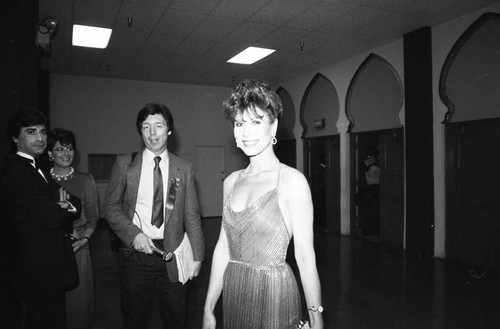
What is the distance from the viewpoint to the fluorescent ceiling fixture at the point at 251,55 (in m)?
7.23

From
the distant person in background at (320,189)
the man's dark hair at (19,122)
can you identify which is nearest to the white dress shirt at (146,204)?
the man's dark hair at (19,122)

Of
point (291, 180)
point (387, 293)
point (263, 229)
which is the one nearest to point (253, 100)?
point (291, 180)

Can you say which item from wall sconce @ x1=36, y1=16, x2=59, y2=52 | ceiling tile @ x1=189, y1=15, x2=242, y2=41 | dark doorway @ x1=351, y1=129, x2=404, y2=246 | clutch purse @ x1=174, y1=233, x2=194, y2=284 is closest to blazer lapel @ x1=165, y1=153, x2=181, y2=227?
clutch purse @ x1=174, y1=233, x2=194, y2=284

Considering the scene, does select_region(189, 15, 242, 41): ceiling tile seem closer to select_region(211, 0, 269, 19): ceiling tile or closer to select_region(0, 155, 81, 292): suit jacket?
select_region(211, 0, 269, 19): ceiling tile

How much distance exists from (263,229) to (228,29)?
208 inches

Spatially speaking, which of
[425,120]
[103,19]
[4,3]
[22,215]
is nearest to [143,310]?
[22,215]

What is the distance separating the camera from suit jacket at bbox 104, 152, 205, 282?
85.8 inches

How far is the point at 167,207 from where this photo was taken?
225 cm

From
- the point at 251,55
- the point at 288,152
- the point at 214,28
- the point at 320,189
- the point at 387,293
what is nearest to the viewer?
the point at 387,293

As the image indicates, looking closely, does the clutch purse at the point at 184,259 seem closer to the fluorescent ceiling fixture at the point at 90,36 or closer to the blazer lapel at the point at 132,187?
the blazer lapel at the point at 132,187

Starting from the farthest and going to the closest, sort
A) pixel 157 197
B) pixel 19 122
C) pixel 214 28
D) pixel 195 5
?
pixel 214 28 → pixel 195 5 → pixel 157 197 → pixel 19 122

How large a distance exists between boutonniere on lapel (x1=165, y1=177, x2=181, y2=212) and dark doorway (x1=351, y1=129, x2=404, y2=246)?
533 cm

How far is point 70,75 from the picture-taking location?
29.7 feet

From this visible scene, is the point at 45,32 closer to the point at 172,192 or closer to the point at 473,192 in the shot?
the point at 172,192
